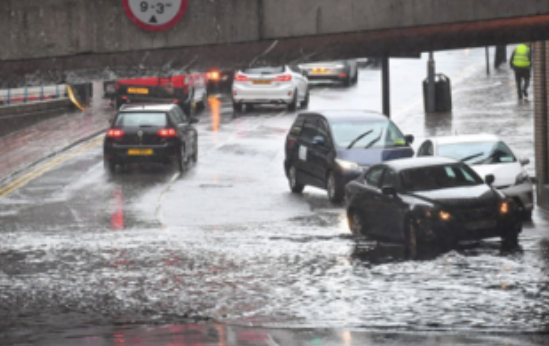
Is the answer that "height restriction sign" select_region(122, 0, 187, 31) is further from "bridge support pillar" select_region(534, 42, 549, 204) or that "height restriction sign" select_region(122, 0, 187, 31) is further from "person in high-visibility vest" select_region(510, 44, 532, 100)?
"person in high-visibility vest" select_region(510, 44, 532, 100)

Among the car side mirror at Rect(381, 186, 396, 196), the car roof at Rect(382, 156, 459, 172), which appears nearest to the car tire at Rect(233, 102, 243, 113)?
the car roof at Rect(382, 156, 459, 172)

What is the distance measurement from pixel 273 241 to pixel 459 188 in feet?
10.5

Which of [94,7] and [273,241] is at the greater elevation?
[94,7]

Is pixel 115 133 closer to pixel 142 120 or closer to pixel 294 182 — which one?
pixel 142 120

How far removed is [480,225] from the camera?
19.3 meters

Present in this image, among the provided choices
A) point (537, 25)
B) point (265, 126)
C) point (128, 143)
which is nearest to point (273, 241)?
point (537, 25)

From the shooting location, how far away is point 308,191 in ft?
94.7

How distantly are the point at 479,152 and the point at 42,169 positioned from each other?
12586 millimetres

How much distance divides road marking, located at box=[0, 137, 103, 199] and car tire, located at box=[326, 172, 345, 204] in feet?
23.0

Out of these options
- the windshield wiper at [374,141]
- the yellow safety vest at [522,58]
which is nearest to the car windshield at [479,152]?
the windshield wiper at [374,141]

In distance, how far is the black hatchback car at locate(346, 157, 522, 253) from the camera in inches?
758

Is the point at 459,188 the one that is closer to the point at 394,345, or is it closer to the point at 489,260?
the point at 489,260

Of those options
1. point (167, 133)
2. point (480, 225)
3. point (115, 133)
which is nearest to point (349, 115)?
point (167, 133)

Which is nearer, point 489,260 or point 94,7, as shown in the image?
point 94,7
